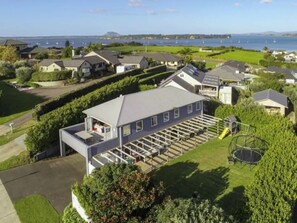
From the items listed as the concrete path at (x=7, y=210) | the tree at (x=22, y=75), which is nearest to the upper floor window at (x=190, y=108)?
the concrete path at (x=7, y=210)

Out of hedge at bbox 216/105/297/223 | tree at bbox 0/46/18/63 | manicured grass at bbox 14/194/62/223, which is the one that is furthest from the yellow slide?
tree at bbox 0/46/18/63

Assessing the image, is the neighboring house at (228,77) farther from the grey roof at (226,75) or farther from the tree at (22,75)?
the tree at (22,75)

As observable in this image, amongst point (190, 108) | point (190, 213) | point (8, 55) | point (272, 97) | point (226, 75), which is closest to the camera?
point (190, 213)

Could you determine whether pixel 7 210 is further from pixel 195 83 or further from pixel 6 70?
pixel 6 70

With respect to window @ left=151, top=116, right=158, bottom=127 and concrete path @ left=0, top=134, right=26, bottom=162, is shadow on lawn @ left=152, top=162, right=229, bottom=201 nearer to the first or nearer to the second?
window @ left=151, top=116, right=158, bottom=127

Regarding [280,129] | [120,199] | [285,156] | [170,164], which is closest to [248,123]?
[280,129]

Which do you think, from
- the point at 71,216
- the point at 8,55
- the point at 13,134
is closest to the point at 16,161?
the point at 13,134

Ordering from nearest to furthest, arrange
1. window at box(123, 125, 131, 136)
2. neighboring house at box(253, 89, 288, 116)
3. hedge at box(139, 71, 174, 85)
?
window at box(123, 125, 131, 136)
neighboring house at box(253, 89, 288, 116)
hedge at box(139, 71, 174, 85)
